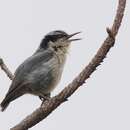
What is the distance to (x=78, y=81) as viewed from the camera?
273 cm

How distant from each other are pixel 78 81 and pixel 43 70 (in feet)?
8.91

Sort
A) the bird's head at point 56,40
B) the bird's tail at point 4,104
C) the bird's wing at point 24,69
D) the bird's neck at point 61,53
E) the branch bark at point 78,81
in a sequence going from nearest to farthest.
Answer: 1. the branch bark at point 78,81
2. the bird's tail at point 4,104
3. the bird's wing at point 24,69
4. the bird's neck at point 61,53
5. the bird's head at point 56,40

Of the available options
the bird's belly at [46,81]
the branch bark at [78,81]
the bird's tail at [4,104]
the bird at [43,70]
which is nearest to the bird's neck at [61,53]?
the bird at [43,70]

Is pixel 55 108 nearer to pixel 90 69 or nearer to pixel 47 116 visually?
pixel 47 116

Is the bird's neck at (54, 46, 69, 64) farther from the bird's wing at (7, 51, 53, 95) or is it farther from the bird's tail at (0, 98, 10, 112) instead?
the bird's tail at (0, 98, 10, 112)

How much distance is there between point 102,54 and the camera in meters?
2.60

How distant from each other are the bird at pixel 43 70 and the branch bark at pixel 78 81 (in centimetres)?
111

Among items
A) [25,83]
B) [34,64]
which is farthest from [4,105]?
[34,64]

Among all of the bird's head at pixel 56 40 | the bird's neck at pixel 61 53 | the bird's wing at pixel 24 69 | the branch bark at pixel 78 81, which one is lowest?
the bird's neck at pixel 61 53

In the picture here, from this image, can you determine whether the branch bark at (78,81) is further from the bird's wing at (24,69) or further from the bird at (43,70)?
the bird's wing at (24,69)

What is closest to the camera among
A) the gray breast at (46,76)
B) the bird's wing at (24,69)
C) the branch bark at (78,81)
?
the branch bark at (78,81)

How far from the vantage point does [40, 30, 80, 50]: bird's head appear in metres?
6.28

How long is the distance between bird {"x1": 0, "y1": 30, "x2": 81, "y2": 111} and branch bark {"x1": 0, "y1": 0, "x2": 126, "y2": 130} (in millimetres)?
1114

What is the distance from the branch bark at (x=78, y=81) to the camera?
8.40ft
